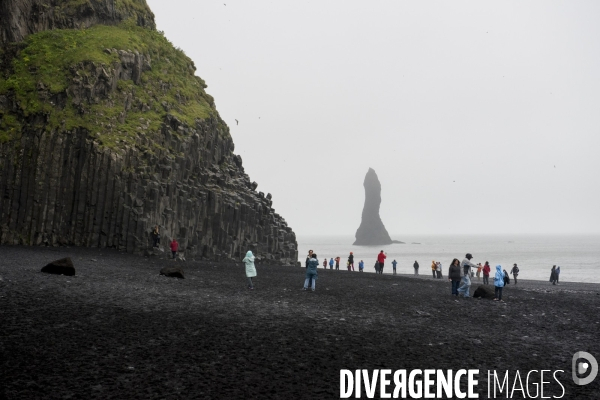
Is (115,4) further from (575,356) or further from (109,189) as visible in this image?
(575,356)

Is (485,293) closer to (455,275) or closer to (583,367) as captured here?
(455,275)

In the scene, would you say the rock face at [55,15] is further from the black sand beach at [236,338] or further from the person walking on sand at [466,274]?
the person walking on sand at [466,274]

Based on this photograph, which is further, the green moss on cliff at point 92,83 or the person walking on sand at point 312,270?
the green moss on cliff at point 92,83

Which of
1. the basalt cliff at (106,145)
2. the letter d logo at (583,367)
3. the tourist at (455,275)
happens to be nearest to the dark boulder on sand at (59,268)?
the basalt cliff at (106,145)

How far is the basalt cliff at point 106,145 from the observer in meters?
42.4

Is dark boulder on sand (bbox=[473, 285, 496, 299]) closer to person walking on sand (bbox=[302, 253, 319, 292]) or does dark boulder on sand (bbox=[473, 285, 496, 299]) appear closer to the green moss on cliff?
person walking on sand (bbox=[302, 253, 319, 292])

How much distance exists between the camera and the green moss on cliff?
44375 millimetres

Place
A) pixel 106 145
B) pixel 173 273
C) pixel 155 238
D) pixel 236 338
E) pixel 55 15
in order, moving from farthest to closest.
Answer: pixel 55 15, pixel 155 238, pixel 106 145, pixel 173 273, pixel 236 338

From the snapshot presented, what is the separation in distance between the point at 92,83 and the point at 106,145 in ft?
21.8

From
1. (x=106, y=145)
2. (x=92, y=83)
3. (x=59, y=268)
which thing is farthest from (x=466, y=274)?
(x=92, y=83)

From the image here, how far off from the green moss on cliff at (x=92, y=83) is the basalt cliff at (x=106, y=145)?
111mm

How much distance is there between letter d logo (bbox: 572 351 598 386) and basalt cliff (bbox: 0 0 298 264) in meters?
35.3

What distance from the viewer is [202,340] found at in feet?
47.7

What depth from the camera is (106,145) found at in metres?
43.7
